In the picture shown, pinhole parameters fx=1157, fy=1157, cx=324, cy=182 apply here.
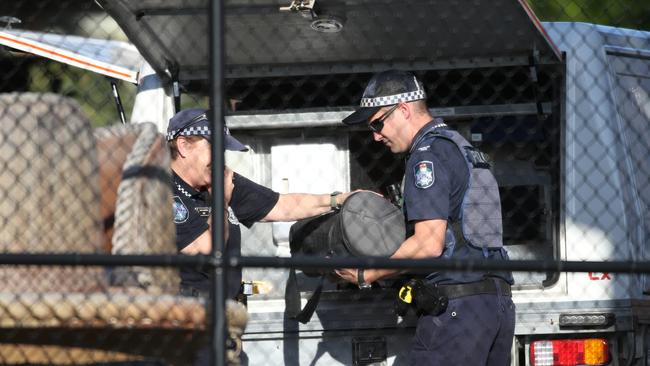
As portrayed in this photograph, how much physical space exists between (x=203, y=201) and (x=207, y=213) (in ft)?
0.19

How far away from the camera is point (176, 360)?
341cm

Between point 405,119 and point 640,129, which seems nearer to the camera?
point 405,119

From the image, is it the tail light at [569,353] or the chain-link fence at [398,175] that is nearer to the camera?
the chain-link fence at [398,175]

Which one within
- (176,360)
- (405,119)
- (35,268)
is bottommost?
(176,360)

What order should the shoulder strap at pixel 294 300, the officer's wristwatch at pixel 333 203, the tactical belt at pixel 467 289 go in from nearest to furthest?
1. the tactical belt at pixel 467 289
2. the officer's wristwatch at pixel 333 203
3. the shoulder strap at pixel 294 300

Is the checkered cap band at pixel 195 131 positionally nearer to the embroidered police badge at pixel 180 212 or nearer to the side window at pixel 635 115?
the embroidered police badge at pixel 180 212

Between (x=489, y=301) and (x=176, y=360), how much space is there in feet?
4.97

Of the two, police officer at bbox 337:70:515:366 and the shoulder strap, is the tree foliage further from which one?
police officer at bbox 337:70:515:366

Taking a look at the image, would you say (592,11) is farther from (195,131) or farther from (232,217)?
(195,131)

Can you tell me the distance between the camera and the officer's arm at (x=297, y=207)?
508cm

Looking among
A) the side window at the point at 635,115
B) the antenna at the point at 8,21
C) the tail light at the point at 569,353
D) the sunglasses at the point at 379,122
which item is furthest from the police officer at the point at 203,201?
the antenna at the point at 8,21

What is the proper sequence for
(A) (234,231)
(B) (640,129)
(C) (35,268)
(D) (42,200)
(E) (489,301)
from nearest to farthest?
1. (D) (42,200)
2. (C) (35,268)
3. (E) (489,301)
4. (A) (234,231)
5. (B) (640,129)

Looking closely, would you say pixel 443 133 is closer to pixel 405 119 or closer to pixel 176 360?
pixel 405 119

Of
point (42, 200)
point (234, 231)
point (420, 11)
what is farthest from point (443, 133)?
point (42, 200)
